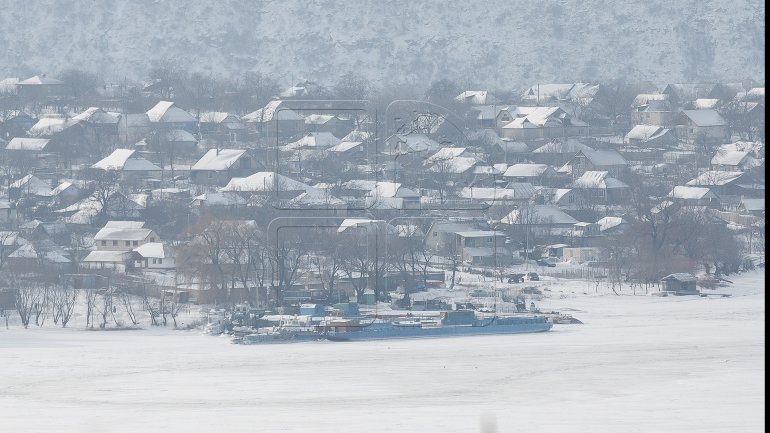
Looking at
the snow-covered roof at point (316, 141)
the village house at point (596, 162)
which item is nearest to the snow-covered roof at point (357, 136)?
the snow-covered roof at point (316, 141)

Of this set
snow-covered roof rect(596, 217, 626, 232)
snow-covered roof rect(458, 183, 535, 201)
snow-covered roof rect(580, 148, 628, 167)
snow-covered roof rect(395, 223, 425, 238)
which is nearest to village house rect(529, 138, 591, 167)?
snow-covered roof rect(580, 148, 628, 167)

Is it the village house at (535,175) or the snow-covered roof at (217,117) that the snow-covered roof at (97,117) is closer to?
the snow-covered roof at (217,117)

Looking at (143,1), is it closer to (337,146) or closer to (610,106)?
(610,106)

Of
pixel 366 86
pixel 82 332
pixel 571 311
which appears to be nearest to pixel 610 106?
pixel 366 86

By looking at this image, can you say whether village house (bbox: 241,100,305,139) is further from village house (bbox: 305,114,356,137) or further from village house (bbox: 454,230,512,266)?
village house (bbox: 454,230,512,266)

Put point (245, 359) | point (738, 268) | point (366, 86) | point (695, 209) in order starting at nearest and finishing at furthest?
point (245, 359) < point (738, 268) < point (695, 209) < point (366, 86)

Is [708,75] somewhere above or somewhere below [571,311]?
above

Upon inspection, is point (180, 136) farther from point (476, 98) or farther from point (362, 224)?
point (362, 224)
